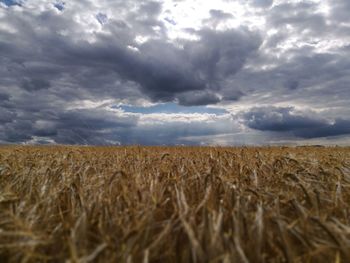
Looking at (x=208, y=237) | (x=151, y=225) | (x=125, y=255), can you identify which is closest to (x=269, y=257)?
(x=208, y=237)

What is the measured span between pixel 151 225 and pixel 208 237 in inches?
22.5

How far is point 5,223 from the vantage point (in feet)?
13.2

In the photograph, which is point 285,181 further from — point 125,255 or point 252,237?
point 125,255

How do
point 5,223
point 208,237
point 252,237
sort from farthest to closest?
point 5,223, point 252,237, point 208,237

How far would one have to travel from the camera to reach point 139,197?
425 cm

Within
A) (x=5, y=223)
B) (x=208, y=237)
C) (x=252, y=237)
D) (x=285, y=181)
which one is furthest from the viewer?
(x=285, y=181)

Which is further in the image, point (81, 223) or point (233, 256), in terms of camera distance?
point (81, 223)

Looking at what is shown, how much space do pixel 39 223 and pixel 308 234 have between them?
251cm

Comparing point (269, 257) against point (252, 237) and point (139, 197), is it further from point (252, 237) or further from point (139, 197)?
point (139, 197)

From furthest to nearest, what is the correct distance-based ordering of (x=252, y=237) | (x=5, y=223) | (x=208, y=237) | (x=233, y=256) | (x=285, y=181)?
(x=285, y=181), (x=5, y=223), (x=252, y=237), (x=208, y=237), (x=233, y=256)

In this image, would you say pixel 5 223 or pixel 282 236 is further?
pixel 5 223

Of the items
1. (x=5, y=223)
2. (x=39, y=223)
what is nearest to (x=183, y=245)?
(x=39, y=223)

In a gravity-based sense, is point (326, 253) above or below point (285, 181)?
below

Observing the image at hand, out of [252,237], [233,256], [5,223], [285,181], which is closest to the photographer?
[233,256]
